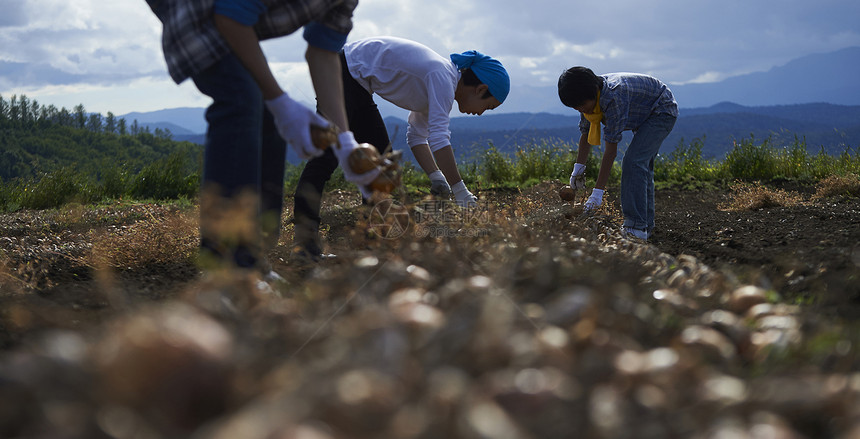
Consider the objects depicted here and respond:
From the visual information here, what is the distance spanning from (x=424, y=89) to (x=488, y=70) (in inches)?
17.9

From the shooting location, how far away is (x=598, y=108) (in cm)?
409

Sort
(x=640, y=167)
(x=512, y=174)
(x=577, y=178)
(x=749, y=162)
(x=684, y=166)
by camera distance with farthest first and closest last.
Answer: (x=684, y=166)
(x=512, y=174)
(x=749, y=162)
(x=577, y=178)
(x=640, y=167)

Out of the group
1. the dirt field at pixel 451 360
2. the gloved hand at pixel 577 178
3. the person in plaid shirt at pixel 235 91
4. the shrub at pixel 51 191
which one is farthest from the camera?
the shrub at pixel 51 191

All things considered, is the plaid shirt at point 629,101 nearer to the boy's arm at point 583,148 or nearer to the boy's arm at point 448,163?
the boy's arm at point 583,148

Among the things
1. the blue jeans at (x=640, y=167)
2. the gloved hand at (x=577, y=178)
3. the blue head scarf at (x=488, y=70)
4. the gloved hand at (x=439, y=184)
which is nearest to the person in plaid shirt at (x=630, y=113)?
the blue jeans at (x=640, y=167)

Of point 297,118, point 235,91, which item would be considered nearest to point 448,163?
point 297,118

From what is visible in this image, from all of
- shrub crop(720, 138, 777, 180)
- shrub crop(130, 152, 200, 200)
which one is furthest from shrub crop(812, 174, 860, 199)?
shrub crop(130, 152, 200, 200)

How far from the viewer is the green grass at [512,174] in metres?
7.77

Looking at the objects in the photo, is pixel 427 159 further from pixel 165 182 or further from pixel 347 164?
pixel 165 182

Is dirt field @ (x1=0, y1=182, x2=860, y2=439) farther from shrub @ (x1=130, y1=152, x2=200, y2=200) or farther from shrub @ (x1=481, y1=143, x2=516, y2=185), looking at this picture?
shrub @ (x1=481, y1=143, x2=516, y2=185)

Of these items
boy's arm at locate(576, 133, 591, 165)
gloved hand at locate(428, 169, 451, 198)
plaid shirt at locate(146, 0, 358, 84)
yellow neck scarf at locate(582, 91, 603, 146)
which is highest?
plaid shirt at locate(146, 0, 358, 84)

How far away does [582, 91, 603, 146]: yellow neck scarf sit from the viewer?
410 cm

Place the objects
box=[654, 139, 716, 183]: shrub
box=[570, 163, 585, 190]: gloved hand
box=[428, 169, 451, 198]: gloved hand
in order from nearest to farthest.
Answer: box=[428, 169, 451, 198]: gloved hand
box=[570, 163, 585, 190]: gloved hand
box=[654, 139, 716, 183]: shrub

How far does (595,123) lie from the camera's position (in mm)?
4176
